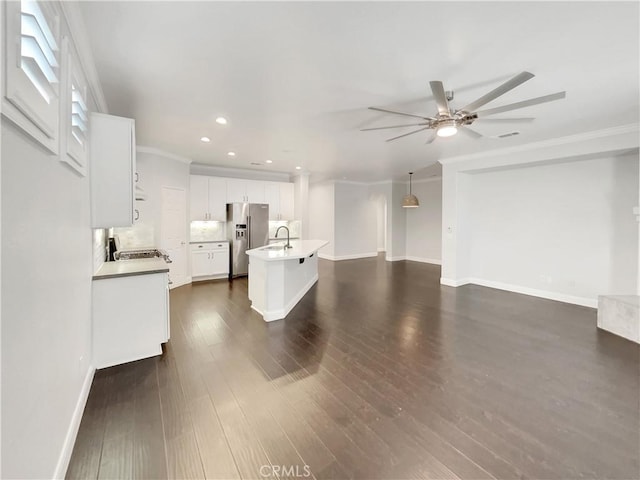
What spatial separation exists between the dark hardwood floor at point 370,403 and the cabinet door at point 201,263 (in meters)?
2.52

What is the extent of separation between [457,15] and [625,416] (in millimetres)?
2945

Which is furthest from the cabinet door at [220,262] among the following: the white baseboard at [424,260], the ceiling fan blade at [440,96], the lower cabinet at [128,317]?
the white baseboard at [424,260]

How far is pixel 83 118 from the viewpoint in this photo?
207 cm

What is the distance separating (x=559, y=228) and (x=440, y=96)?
409 centimetres

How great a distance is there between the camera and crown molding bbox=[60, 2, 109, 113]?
1.63m

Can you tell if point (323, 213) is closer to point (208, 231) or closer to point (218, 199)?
point (218, 199)

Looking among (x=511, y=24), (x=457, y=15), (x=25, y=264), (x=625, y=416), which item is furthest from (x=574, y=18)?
(x=25, y=264)

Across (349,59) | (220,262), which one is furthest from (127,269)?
(220,262)

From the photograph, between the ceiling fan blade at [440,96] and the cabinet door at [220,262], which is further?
the cabinet door at [220,262]

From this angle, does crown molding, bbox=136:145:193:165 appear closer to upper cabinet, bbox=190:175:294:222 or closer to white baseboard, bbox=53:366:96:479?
upper cabinet, bbox=190:175:294:222

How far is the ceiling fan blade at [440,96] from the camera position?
204 cm

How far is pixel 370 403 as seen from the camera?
2000 mm

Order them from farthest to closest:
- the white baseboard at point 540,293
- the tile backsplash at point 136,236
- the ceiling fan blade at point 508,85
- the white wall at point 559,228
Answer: the tile backsplash at point 136,236 < the white baseboard at point 540,293 < the white wall at point 559,228 < the ceiling fan blade at point 508,85

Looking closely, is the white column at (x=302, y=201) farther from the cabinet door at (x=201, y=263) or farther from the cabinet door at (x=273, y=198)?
the cabinet door at (x=201, y=263)
